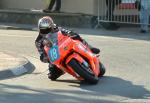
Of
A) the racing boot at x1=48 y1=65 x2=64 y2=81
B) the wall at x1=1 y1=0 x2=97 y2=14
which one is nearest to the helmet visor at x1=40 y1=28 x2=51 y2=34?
the racing boot at x1=48 y1=65 x2=64 y2=81

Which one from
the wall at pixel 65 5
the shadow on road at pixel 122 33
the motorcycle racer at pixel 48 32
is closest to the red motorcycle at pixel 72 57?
the motorcycle racer at pixel 48 32

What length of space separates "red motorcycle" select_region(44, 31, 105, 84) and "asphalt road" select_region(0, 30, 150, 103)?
0.22 m

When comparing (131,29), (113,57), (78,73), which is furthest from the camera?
(131,29)

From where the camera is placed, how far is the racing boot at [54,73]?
1042cm

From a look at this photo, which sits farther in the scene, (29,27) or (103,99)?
(29,27)

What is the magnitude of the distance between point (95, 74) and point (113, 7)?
9.94 metres

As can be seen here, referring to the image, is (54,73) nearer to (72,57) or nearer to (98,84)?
(72,57)

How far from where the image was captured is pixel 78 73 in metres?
9.94

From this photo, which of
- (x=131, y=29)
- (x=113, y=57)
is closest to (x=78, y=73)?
(x=113, y=57)

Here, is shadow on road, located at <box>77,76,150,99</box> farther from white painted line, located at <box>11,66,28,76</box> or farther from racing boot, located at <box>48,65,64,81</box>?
white painted line, located at <box>11,66,28,76</box>

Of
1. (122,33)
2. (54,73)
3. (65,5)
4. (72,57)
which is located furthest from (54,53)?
(65,5)

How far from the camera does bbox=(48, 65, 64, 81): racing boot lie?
1042cm

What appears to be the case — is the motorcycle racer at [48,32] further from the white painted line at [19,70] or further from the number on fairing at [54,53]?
the white painted line at [19,70]

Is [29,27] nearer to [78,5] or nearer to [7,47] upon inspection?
[78,5]
